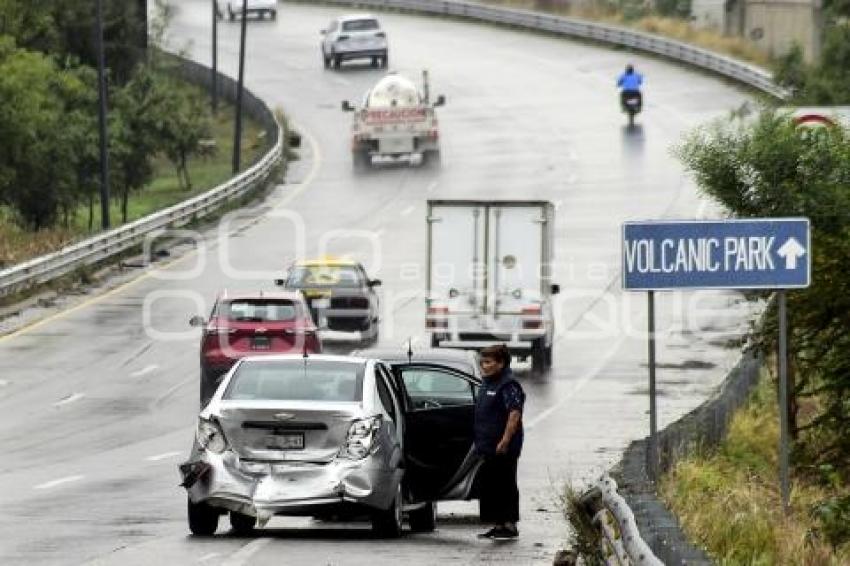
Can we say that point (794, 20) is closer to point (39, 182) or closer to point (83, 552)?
point (39, 182)

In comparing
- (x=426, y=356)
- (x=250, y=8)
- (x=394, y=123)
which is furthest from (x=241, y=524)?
(x=250, y=8)

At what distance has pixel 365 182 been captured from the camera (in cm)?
6781

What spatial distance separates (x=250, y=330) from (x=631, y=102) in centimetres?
4186

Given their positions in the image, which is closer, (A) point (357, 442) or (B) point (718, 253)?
(B) point (718, 253)

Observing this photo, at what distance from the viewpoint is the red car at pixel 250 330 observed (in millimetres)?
34500

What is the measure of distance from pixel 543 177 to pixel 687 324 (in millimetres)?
19713

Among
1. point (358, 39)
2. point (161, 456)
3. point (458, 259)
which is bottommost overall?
point (161, 456)

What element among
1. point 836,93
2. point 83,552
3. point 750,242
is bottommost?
point 83,552

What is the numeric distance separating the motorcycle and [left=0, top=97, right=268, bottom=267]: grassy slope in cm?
1061

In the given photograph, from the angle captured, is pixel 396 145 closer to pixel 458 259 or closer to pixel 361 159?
pixel 361 159

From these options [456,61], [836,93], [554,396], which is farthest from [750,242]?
[456,61]

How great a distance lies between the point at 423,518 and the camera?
66.9ft

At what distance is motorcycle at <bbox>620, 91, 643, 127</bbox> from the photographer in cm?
7494

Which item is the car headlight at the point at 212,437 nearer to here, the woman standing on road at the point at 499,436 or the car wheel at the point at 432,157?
the woman standing on road at the point at 499,436
